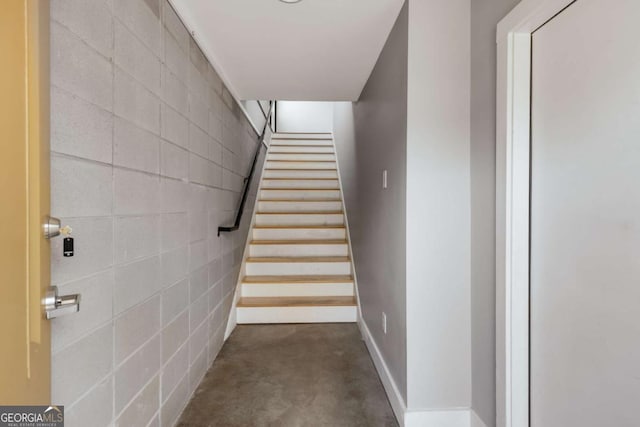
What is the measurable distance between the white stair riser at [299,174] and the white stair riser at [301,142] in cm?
88

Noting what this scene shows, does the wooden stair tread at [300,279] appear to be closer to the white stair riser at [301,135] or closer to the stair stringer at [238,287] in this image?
the stair stringer at [238,287]

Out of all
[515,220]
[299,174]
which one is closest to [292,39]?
[515,220]

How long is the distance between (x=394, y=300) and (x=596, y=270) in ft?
3.12

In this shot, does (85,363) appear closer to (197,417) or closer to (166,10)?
(197,417)

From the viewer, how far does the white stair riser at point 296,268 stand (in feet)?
10.8

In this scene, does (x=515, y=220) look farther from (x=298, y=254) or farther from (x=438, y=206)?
(x=298, y=254)

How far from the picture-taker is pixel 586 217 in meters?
0.96

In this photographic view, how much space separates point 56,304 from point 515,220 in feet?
A: 4.85

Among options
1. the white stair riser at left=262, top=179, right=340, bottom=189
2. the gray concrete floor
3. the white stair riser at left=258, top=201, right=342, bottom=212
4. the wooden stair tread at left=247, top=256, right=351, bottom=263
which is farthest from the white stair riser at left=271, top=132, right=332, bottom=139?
the gray concrete floor

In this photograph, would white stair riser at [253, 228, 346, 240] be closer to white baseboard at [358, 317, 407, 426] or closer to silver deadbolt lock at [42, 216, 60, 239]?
white baseboard at [358, 317, 407, 426]

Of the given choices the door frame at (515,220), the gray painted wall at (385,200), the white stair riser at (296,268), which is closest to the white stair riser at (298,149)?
the gray painted wall at (385,200)

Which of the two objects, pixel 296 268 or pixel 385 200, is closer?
pixel 385 200

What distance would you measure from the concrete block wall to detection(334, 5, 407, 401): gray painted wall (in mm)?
1140

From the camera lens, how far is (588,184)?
953mm
